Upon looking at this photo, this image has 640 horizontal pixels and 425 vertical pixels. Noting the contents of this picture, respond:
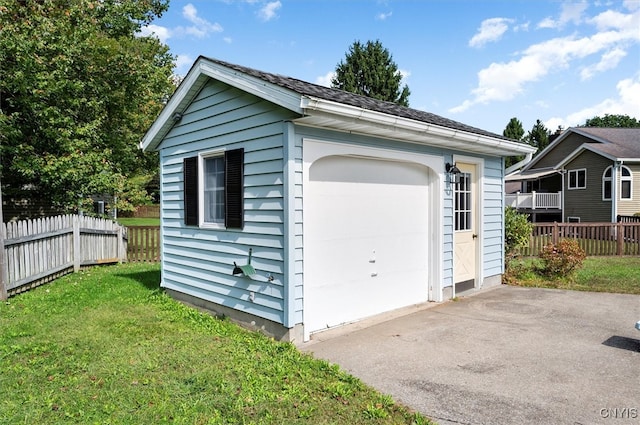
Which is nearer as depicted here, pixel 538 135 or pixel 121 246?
pixel 121 246

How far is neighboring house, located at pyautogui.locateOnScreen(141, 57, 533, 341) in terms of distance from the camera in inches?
178

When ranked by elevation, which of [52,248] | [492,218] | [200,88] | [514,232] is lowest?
[52,248]

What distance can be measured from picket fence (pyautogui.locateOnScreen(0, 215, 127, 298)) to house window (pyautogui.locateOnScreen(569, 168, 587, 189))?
21.3 meters

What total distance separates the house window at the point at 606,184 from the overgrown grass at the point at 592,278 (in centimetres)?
1106

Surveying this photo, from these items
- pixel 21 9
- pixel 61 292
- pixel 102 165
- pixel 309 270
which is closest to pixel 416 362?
pixel 309 270

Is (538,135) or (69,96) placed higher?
(538,135)

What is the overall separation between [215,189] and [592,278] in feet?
25.9

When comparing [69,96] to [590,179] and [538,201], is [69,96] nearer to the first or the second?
[590,179]

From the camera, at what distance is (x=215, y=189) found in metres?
5.79

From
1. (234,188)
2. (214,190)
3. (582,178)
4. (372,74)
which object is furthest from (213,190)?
(372,74)

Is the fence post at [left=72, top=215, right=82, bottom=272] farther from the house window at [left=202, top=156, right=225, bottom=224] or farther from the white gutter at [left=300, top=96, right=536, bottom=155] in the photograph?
the white gutter at [left=300, top=96, right=536, bottom=155]

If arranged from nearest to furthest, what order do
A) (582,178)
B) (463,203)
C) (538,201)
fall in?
(463,203), (582,178), (538,201)

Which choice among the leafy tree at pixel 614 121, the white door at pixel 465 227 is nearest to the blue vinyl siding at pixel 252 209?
the white door at pixel 465 227

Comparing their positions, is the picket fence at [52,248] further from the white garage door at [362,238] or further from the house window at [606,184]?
the house window at [606,184]
